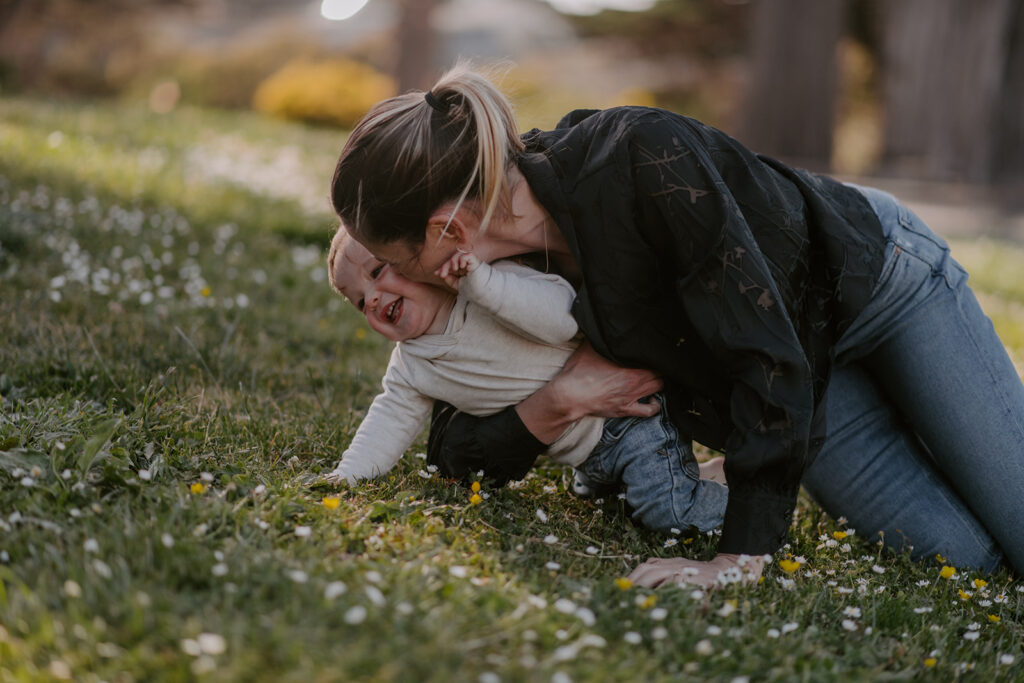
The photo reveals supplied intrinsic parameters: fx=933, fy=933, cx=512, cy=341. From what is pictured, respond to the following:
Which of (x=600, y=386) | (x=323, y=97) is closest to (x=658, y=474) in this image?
(x=600, y=386)

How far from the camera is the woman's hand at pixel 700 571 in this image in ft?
7.62

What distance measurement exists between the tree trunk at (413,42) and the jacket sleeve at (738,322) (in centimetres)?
1256

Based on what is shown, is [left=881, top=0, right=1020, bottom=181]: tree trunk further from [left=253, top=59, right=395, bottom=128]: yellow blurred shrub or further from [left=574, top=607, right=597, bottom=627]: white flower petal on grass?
[left=574, top=607, right=597, bottom=627]: white flower petal on grass

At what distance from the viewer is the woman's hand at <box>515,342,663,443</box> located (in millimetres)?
2635

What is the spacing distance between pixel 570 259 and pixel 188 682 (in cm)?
151

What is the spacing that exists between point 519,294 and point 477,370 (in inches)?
12.6

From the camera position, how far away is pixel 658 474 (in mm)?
2701

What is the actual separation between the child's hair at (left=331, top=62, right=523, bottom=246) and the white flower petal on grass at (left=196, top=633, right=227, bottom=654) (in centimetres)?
117

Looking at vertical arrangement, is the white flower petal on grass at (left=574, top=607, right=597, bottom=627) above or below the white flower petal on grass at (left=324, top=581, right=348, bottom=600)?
below

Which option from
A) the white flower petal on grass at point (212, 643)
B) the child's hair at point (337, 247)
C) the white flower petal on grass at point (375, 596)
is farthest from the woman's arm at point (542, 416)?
the white flower petal on grass at point (212, 643)

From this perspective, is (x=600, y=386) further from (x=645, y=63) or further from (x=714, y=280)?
(x=645, y=63)

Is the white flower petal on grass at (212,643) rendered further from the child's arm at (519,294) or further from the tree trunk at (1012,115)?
the tree trunk at (1012,115)

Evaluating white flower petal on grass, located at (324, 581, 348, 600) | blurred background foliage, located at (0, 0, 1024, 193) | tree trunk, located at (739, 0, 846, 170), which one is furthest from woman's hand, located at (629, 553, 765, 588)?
tree trunk, located at (739, 0, 846, 170)

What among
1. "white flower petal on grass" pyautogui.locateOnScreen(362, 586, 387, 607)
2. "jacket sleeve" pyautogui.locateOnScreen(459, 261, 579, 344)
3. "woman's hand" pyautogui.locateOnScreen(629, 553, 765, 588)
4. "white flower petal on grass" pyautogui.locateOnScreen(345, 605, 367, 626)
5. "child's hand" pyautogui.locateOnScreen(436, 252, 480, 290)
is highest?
"child's hand" pyautogui.locateOnScreen(436, 252, 480, 290)
